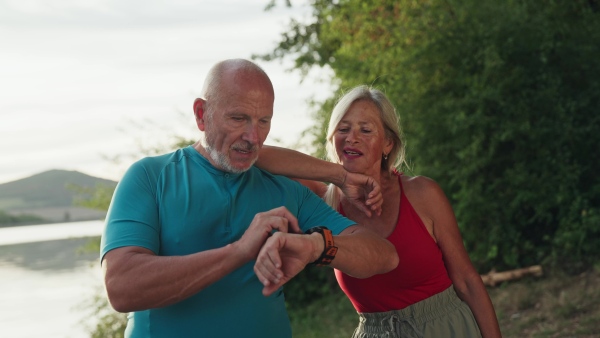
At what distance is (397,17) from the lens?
10141mm

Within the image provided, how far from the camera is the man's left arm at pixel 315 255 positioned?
88.7 inches

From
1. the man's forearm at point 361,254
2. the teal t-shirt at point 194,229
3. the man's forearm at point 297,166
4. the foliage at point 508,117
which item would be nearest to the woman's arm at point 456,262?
the man's forearm at point 297,166

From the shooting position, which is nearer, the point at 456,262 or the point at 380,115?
the point at 456,262

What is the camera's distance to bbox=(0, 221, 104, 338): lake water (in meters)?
11.7

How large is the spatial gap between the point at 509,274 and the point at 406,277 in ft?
19.6

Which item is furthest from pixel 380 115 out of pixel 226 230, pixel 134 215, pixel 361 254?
pixel 134 215

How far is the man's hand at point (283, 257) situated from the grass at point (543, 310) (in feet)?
16.0

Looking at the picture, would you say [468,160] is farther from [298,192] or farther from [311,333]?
[298,192]

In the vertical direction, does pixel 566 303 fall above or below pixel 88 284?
above

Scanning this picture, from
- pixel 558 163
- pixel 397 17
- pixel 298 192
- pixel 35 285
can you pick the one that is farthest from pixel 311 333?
pixel 35 285

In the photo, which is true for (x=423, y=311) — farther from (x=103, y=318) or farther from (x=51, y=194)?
(x=51, y=194)

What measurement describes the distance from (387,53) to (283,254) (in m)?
7.62

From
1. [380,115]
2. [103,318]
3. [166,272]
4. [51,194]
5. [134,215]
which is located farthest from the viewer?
[51,194]

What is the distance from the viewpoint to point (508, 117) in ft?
29.2
